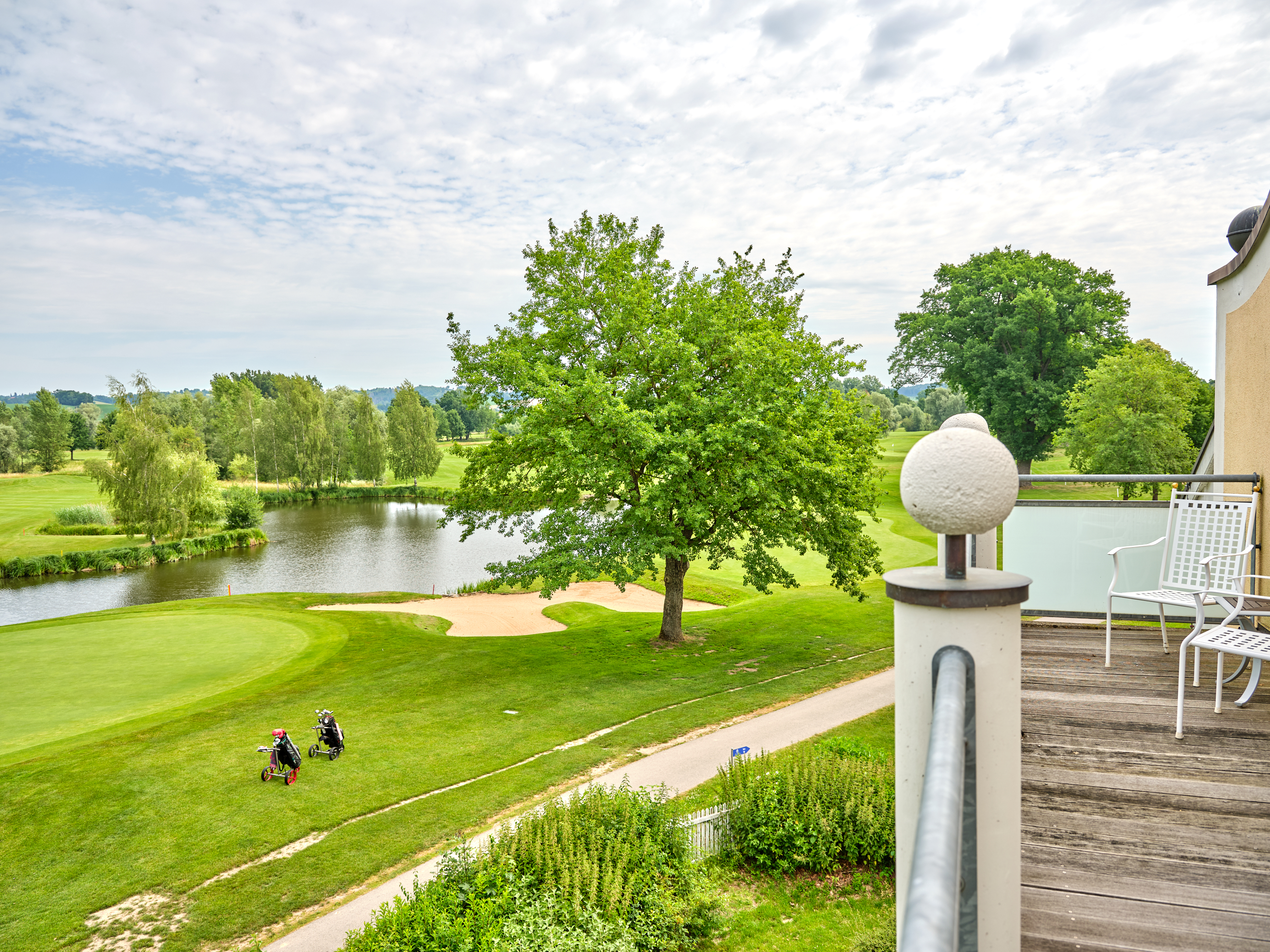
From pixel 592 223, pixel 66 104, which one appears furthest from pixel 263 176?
pixel 592 223

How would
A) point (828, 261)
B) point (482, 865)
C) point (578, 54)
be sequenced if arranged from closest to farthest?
point (482, 865)
point (578, 54)
point (828, 261)

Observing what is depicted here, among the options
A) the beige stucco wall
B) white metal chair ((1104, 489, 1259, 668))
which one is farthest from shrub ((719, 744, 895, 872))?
the beige stucco wall

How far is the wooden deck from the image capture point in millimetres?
2467

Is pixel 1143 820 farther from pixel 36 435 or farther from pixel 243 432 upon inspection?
pixel 36 435

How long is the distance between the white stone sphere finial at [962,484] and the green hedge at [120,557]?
37145 mm

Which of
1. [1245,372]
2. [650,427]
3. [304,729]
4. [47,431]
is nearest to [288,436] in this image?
[47,431]

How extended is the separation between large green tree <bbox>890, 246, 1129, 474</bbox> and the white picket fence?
29959mm

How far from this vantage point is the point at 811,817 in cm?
729

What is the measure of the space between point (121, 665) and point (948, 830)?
1858cm

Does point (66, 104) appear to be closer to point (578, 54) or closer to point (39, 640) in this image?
point (39, 640)

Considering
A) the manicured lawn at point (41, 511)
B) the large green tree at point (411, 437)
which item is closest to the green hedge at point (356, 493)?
the large green tree at point (411, 437)

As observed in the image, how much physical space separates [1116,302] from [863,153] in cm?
1958

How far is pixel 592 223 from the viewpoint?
16.2 m

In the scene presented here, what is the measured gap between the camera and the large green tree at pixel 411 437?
5694cm
